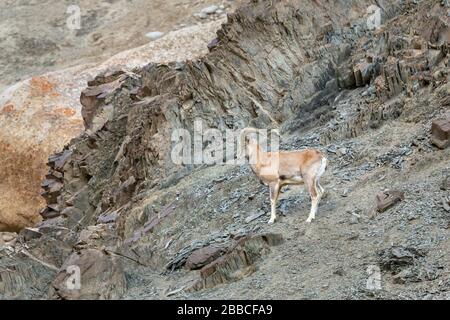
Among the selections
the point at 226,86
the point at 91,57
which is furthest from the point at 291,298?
Result: the point at 91,57

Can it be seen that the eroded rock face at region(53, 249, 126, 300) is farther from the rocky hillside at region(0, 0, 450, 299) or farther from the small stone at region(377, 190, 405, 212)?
the small stone at region(377, 190, 405, 212)

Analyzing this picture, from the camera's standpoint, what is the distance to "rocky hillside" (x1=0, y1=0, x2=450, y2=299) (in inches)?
500

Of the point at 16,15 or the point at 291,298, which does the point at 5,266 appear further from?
the point at 16,15

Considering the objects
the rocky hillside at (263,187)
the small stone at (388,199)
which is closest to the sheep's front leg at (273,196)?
the rocky hillside at (263,187)

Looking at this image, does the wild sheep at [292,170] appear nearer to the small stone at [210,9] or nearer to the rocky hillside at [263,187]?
the rocky hillside at [263,187]

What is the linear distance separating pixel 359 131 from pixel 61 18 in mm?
27701

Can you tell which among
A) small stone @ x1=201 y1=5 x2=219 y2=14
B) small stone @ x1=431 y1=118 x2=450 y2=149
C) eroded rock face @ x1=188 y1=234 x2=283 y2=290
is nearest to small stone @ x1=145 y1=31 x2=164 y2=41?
small stone @ x1=201 y1=5 x2=219 y2=14

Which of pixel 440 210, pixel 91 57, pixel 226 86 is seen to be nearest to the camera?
pixel 440 210

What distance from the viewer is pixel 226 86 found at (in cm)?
2036

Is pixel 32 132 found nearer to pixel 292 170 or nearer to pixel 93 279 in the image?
pixel 93 279

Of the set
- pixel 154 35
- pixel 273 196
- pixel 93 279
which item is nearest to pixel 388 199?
pixel 273 196

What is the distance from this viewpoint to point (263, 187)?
16.1 meters

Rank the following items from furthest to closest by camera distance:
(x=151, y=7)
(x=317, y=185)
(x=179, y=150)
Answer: (x=151, y=7)
(x=179, y=150)
(x=317, y=185)
